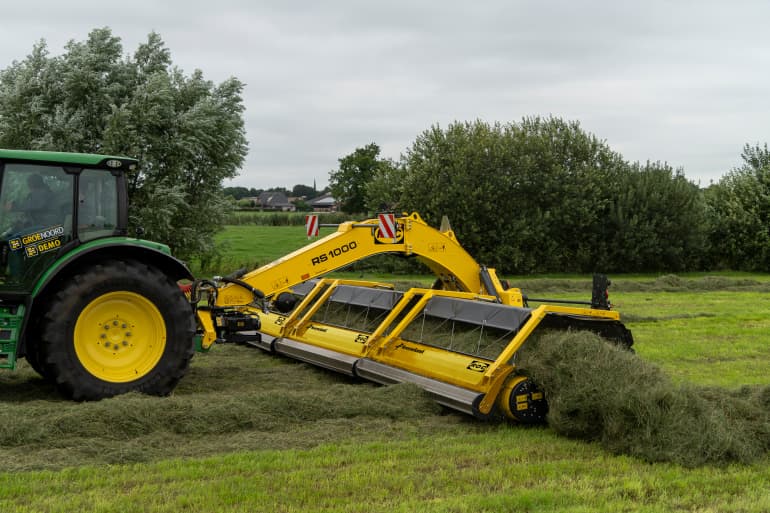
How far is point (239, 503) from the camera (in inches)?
176

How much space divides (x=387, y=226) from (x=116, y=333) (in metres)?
3.15

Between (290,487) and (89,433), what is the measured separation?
1826 mm

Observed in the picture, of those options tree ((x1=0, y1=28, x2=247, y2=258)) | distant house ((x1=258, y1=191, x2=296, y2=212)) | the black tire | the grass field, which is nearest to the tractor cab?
the black tire

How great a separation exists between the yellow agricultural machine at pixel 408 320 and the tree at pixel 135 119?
11098 mm

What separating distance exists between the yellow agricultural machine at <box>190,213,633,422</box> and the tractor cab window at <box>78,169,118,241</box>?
3.80 ft

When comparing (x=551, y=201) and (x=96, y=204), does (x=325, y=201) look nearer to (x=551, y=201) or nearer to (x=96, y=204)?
(x=551, y=201)

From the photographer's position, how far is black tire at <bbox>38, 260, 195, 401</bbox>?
21.7ft

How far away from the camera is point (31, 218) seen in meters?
6.81

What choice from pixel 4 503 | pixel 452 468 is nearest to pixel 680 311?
pixel 452 468

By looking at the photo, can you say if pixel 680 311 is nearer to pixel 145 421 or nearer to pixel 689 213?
pixel 145 421

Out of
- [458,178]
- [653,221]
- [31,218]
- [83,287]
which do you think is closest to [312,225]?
[83,287]

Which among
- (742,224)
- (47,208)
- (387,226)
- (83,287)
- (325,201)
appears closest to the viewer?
(83,287)

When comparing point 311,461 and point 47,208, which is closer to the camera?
point 311,461

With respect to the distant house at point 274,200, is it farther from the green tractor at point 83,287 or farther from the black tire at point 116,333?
the black tire at point 116,333
